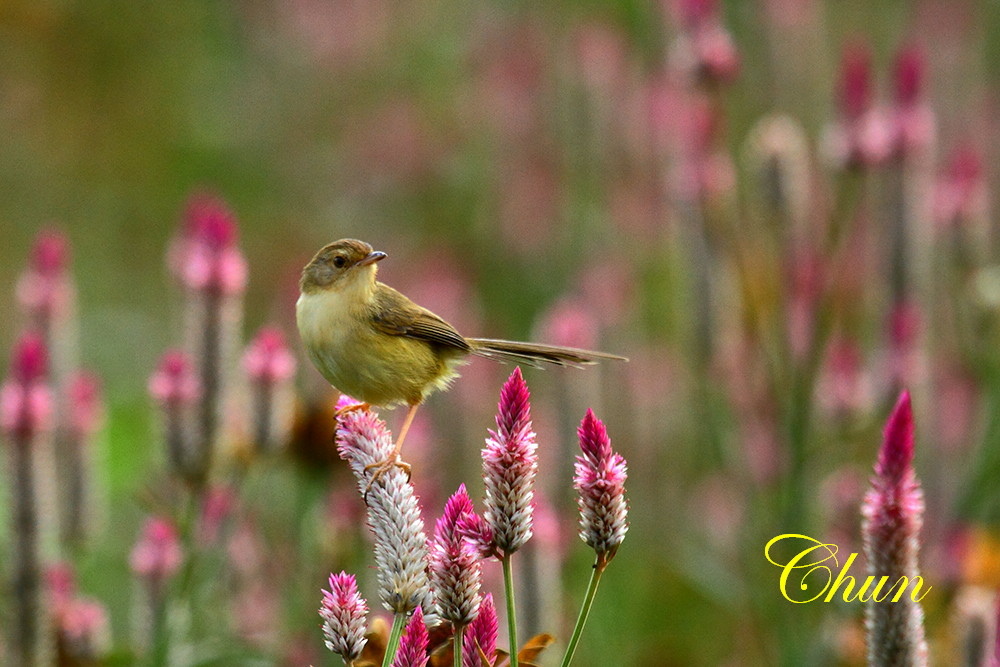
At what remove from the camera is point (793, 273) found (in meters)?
3.40

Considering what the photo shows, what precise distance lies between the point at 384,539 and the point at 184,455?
136 centimetres

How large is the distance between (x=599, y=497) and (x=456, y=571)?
0.19 meters

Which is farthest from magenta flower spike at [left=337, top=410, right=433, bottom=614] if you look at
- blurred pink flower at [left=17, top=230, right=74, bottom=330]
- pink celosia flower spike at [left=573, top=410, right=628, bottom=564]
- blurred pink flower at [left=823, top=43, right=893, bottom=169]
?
blurred pink flower at [left=823, top=43, right=893, bottom=169]

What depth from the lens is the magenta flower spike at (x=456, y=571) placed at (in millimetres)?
1433

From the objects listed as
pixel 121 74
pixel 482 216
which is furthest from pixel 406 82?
pixel 121 74

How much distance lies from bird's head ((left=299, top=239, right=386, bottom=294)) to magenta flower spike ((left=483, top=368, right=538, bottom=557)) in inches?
39.4

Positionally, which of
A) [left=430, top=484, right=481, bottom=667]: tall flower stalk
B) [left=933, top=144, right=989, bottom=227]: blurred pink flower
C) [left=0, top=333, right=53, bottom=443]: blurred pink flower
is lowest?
[left=430, top=484, right=481, bottom=667]: tall flower stalk

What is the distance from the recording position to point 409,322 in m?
2.40

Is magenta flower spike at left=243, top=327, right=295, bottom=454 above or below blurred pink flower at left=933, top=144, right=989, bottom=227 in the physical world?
below

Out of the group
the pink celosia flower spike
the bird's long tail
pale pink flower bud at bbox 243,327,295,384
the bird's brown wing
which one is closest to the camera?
the pink celosia flower spike

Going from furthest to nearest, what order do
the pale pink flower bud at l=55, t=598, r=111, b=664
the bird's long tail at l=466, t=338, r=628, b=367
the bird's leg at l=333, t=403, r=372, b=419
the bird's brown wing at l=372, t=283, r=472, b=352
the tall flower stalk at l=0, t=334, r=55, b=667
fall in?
the pale pink flower bud at l=55, t=598, r=111, b=664 < the tall flower stalk at l=0, t=334, r=55, b=667 < the bird's brown wing at l=372, t=283, r=472, b=352 < the bird's long tail at l=466, t=338, r=628, b=367 < the bird's leg at l=333, t=403, r=372, b=419

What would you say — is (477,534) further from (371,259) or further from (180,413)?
(180,413)

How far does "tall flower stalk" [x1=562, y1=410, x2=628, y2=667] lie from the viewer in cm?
146

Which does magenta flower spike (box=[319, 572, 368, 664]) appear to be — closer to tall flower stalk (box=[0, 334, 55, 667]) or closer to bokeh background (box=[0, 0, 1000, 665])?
bokeh background (box=[0, 0, 1000, 665])
